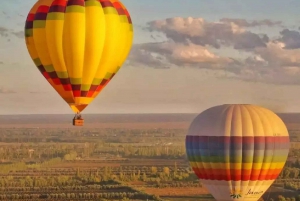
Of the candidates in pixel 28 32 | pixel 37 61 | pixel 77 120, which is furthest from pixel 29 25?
pixel 77 120

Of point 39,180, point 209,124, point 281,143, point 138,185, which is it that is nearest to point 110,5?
point 209,124

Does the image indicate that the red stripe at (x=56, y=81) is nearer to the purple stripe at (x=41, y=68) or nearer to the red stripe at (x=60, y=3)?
the purple stripe at (x=41, y=68)

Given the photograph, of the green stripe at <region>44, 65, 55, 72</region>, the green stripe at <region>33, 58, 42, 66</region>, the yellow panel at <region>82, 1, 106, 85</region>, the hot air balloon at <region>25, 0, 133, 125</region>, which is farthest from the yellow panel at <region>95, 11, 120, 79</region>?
the green stripe at <region>33, 58, 42, 66</region>

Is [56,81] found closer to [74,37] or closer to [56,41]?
[56,41]

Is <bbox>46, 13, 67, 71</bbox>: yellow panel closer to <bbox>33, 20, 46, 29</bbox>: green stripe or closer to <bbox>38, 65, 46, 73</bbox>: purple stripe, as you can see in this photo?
<bbox>33, 20, 46, 29</bbox>: green stripe

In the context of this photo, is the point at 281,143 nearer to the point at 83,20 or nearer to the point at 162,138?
the point at 83,20

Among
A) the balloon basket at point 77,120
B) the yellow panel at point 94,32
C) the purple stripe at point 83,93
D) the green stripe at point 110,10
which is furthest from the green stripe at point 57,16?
the balloon basket at point 77,120

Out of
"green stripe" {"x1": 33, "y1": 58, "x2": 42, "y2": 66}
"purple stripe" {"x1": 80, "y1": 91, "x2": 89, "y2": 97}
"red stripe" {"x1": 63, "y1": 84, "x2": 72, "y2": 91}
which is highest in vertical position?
"green stripe" {"x1": 33, "y1": 58, "x2": 42, "y2": 66}

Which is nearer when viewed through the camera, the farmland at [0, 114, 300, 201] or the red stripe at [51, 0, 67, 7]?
the red stripe at [51, 0, 67, 7]
